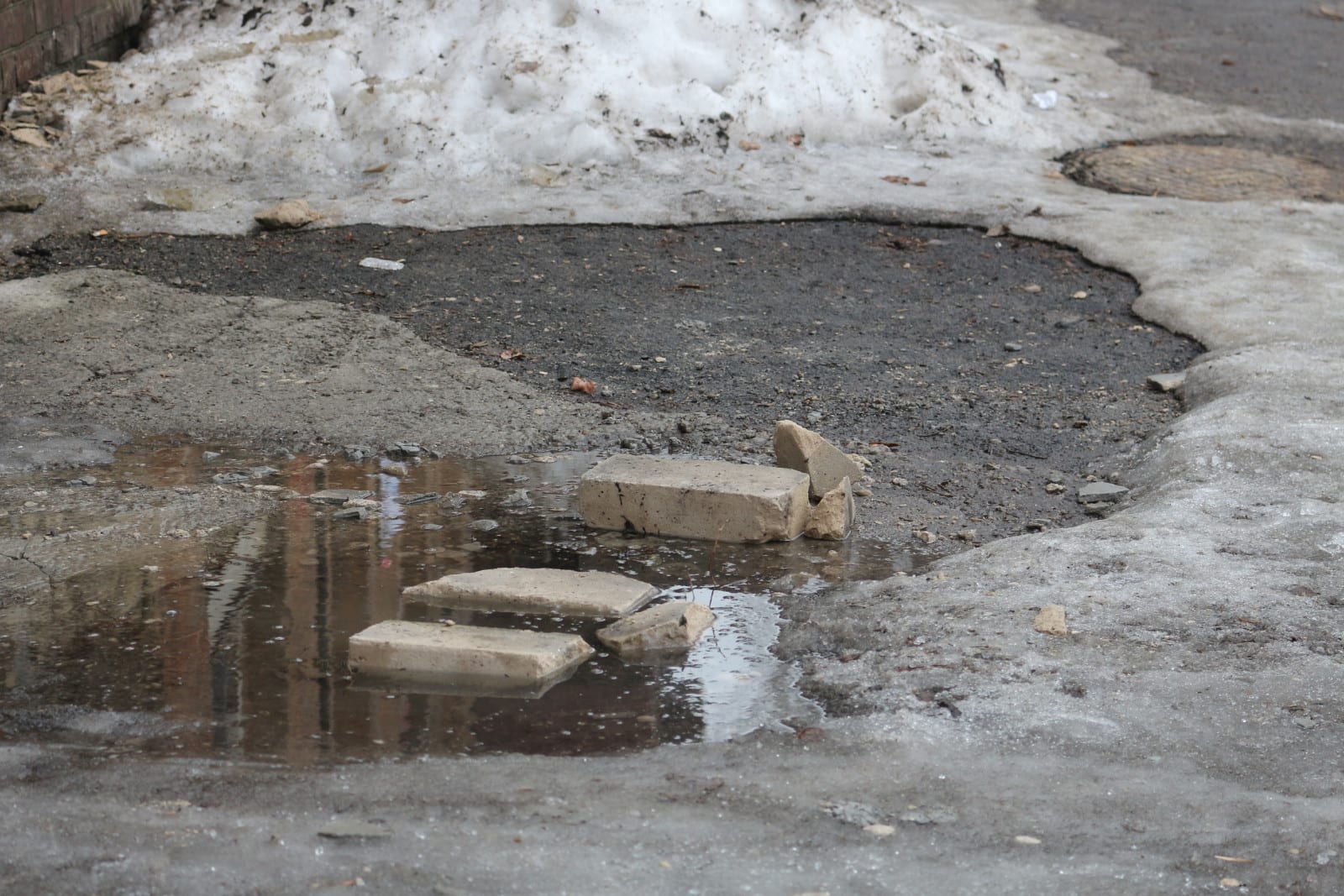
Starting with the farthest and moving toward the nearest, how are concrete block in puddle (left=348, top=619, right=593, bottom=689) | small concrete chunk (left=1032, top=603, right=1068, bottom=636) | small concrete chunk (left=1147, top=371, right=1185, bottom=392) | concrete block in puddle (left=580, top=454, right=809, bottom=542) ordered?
1. small concrete chunk (left=1147, top=371, right=1185, bottom=392)
2. concrete block in puddle (left=580, top=454, right=809, bottom=542)
3. small concrete chunk (left=1032, top=603, right=1068, bottom=636)
4. concrete block in puddle (left=348, top=619, right=593, bottom=689)

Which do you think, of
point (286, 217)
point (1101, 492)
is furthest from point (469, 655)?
point (286, 217)

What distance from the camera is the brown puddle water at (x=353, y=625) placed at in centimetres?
261

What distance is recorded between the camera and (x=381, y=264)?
615cm

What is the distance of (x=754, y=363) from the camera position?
518 centimetres

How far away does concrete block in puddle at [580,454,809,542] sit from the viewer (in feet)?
11.9

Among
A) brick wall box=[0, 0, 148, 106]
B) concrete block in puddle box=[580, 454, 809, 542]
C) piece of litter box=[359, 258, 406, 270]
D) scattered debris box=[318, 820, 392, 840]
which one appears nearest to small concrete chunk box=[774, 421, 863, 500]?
concrete block in puddle box=[580, 454, 809, 542]

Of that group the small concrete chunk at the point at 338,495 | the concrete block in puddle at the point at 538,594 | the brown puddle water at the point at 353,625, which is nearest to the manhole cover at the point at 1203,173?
the brown puddle water at the point at 353,625

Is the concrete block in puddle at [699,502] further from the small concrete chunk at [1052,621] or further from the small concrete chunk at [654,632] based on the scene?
the small concrete chunk at [1052,621]

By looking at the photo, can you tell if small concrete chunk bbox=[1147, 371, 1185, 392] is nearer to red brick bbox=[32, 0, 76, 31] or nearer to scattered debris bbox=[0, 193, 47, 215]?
scattered debris bbox=[0, 193, 47, 215]

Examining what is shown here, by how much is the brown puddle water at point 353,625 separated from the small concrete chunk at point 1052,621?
1.82 feet

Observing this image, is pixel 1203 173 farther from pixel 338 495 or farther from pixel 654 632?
pixel 654 632

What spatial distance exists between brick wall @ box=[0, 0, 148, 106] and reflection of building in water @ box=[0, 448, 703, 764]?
4.94 meters

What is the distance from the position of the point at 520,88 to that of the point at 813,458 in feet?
14.9

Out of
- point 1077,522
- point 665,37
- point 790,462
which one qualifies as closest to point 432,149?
point 665,37
